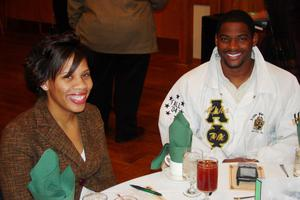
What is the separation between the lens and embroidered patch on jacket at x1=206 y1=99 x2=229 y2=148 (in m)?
2.54

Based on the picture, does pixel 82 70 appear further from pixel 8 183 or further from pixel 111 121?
pixel 111 121

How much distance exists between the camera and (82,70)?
2096mm

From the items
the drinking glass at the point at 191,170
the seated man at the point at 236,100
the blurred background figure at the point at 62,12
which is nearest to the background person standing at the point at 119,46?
the blurred background figure at the point at 62,12

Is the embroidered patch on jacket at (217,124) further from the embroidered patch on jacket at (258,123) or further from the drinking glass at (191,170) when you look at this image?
the drinking glass at (191,170)

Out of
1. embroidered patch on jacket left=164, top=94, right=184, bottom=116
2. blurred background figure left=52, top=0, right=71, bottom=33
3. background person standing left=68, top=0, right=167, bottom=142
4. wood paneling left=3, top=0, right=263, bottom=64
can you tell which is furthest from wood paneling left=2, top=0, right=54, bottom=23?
embroidered patch on jacket left=164, top=94, right=184, bottom=116

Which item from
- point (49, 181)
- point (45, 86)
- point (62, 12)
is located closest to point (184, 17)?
point (62, 12)

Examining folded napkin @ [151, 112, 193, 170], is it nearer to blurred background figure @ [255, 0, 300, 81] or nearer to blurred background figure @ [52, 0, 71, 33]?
blurred background figure @ [255, 0, 300, 81]

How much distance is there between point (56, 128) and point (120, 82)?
215 centimetres

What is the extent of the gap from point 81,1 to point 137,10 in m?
0.47

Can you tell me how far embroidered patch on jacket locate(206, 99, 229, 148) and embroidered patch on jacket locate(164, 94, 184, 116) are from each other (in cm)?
16

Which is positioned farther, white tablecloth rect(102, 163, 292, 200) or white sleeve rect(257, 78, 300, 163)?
white sleeve rect(257, 78, 300, 163)

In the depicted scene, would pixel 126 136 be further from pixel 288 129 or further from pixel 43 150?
pixel 43 150

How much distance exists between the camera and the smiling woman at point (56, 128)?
191 centimetres

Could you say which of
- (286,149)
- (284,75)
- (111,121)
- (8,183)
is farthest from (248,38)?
(111,121)
